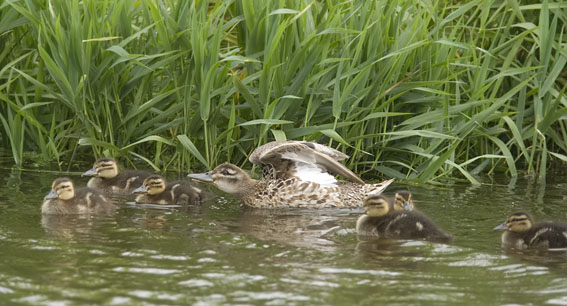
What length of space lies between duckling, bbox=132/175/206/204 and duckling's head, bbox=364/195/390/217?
60.6 inches

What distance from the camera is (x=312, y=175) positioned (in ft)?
28.3

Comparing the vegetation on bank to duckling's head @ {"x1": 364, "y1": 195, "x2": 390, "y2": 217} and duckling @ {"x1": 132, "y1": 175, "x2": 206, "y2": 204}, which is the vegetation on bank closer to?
duckling @ {"x1": 132, "y1": 175, "x2": 206, "y2": 204}

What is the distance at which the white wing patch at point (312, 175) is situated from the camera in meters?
8.59

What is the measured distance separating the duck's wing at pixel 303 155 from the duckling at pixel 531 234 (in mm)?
1857

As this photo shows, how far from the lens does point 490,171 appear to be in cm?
959

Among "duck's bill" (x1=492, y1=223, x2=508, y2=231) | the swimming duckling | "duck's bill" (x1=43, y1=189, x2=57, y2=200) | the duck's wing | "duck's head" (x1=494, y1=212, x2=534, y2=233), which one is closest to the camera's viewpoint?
"duck's head" (x1=494, y1=212, x2=534, y2=233)

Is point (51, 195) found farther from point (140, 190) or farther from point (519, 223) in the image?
point (519, 223)

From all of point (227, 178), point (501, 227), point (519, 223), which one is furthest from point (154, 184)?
point (519, 223)

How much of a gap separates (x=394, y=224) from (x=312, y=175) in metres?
1.63

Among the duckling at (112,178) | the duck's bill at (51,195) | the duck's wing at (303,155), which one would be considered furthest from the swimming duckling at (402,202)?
the duck's bill at (51,195)

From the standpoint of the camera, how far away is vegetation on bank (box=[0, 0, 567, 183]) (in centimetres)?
876

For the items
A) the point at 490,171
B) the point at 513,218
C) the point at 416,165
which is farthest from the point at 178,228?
the point at 490,171

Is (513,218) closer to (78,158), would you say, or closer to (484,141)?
(484,141)

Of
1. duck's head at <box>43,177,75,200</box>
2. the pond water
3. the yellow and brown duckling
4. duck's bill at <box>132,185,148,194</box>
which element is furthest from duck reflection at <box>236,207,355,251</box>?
duck's head at <box>43,177,75,200</box>
